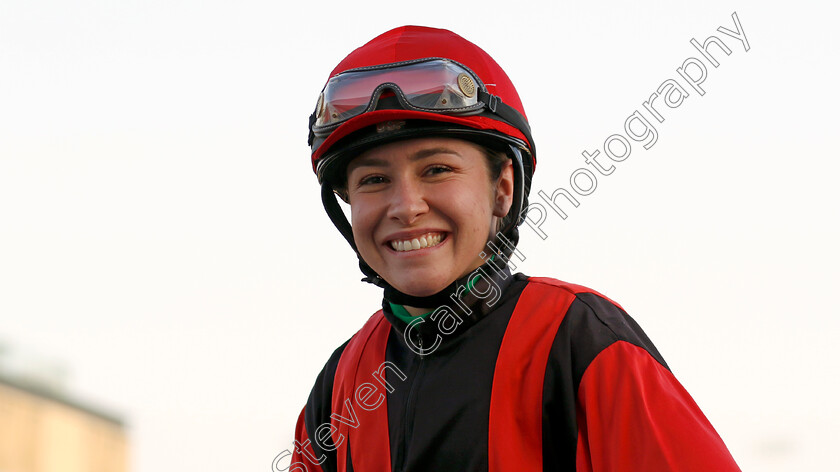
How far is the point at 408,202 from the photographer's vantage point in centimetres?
223


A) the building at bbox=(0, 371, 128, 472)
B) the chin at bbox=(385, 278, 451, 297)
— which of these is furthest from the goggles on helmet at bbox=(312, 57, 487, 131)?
the building at bbox=(0, 371, 128, 472)

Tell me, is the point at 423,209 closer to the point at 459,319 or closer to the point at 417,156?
the point at 417,156

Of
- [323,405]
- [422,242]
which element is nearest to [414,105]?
[422,242]

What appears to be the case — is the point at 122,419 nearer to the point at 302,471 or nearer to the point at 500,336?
the point at 302,471

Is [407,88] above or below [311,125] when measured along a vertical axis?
below

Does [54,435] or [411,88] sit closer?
[411,88]

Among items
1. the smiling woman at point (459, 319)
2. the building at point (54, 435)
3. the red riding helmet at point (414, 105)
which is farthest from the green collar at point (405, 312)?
the building at point (54, 435)

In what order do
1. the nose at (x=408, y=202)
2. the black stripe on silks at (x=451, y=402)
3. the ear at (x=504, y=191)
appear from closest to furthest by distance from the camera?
the black stripe on silks at (x=451, y=402)
the nose at (x=408, y=202)
the ear at (x=504, y=191)

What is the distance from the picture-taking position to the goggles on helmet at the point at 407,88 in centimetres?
232

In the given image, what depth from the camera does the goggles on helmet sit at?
2.32 meters

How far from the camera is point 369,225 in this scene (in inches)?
93.0

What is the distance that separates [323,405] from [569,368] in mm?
1034

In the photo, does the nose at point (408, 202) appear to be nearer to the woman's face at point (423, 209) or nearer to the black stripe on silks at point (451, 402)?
the woman's face at point (423, 209)

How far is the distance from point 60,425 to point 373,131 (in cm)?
1124
